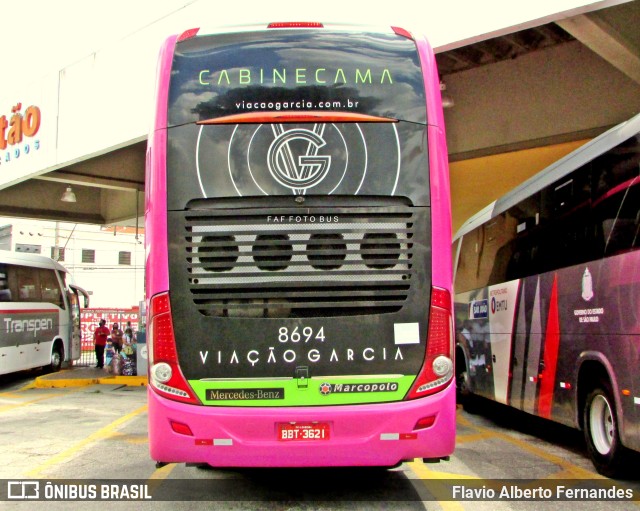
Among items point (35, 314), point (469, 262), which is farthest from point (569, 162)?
point (35, 314)

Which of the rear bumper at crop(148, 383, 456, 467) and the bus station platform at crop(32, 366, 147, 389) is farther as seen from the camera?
the bus station platform at crop(32, 366, 147, 389)

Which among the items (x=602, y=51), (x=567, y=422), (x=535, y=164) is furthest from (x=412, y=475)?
(x=535, y=164)

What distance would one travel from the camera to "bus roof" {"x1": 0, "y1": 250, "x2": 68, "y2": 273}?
17.4 metres

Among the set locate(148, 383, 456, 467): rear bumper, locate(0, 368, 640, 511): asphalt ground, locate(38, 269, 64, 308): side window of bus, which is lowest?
locate(0, 368, 640, 511): asphalt ground

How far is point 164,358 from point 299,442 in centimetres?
121

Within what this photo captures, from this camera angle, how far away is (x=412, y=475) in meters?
6.68

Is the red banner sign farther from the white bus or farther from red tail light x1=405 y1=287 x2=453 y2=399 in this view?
red tail light x1=405 y1=287 x2=453 y2=399

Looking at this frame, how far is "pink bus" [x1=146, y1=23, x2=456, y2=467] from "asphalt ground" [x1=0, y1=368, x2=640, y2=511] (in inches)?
35.7

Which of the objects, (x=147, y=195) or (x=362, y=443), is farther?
(x=147, y=195)

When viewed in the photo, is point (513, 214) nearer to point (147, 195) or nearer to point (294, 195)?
point (294, 195)

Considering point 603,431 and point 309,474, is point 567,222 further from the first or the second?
point 309,474

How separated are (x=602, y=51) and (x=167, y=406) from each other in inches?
335

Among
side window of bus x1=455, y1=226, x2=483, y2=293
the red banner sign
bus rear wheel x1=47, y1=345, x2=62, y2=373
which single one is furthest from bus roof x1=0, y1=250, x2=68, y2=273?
the red banner sign

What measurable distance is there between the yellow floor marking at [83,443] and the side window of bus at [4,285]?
6.82 m
